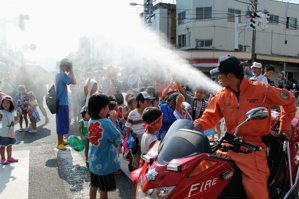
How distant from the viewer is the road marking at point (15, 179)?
3.88 m

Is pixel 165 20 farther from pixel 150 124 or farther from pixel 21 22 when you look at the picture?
pixel 150 124

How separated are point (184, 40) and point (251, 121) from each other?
28.1 m

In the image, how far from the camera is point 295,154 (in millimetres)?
2918

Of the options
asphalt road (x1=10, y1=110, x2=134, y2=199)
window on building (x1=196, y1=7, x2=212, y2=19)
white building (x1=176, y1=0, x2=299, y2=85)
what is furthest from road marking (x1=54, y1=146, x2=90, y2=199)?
window on building (x1=196, y1=7, x2=212, y2=19)

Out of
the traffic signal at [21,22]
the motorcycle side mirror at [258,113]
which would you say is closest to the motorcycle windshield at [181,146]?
the motorcycle side mirror at [258,113]

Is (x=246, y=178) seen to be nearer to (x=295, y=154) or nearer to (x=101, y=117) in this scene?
(x=295, y=154)

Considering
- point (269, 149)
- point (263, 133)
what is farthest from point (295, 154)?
point (263, 133)

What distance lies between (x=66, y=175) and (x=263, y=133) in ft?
11.8

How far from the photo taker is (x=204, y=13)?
2755cm

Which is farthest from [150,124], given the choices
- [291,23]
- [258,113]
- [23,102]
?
[291,23]

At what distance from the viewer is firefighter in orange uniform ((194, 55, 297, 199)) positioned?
2.34 meters

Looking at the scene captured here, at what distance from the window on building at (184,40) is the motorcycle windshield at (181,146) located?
27573 millimetres

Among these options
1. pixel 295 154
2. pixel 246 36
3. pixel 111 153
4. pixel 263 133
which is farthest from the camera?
pixel 246 36

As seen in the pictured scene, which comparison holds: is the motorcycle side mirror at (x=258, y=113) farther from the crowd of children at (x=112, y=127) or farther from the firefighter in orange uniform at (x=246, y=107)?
the crowd of children at (x=112, y=127)
